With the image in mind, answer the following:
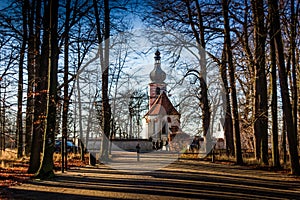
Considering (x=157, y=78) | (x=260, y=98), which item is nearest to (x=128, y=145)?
(x=157, y=78)

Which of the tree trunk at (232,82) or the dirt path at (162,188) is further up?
the tree trunk at (232,82)

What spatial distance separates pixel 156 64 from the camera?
64.2ft

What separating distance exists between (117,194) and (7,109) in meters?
6.69

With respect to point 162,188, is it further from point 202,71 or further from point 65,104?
point 202,71

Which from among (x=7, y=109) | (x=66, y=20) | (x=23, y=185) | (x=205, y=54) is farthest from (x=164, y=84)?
(x=23, y=185)

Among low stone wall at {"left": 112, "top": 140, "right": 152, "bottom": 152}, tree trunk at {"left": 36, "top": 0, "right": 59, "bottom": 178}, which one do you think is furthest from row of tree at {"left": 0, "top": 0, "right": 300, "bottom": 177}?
low stone wall at {"left": 112, "top": 140, "right": 152, "bottom": 152}

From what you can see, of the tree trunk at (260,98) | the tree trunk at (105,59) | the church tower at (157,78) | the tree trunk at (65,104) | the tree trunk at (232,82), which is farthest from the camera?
the church tower at (157,78)

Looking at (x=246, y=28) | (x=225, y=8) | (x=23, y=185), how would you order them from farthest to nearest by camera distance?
(x=246, y=28)
(x=225, y=8)
(x=23, y=185)

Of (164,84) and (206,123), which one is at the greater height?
Result: (164,84)

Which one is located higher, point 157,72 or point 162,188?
point 157,72

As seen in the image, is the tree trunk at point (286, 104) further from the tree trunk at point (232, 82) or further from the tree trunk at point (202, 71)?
the tree trunk at point (202, 71)

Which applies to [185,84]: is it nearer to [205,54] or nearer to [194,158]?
[205,54]

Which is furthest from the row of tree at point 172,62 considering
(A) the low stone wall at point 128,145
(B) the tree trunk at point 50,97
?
(A) the low stone wall at point 128,145

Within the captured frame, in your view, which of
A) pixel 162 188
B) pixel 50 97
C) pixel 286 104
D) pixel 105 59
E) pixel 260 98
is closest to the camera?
pixel 162 188
